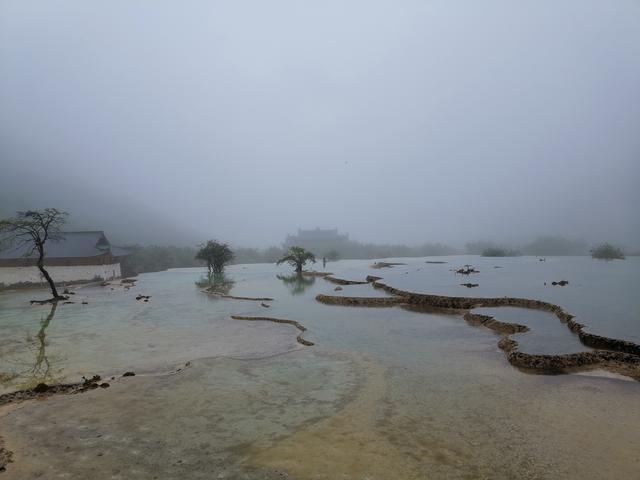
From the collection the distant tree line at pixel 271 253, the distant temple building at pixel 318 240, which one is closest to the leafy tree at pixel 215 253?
the distant tree line at pixel 271 253

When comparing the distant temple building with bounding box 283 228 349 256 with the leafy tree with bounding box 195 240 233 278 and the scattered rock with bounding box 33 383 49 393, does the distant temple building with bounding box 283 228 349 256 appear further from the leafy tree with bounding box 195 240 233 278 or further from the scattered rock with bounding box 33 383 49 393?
the scattered rock with bounding box 33 383 49 393

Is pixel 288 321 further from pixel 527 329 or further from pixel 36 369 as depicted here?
pixel 527 329

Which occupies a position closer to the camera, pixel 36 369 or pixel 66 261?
pixel 36 369

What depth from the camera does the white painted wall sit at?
4647cm

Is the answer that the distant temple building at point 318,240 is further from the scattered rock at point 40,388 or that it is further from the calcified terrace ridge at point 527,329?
the scattered rock at point 40,388

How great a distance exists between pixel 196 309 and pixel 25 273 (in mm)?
31508

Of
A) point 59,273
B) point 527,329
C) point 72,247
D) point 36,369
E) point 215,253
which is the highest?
point 72,247

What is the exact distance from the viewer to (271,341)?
1842 cm

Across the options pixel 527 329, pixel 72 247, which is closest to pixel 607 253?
pixel 527 329

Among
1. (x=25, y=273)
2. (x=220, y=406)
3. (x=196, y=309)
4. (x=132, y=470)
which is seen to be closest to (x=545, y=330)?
(x=220, y=406)

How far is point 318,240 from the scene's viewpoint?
141 metres

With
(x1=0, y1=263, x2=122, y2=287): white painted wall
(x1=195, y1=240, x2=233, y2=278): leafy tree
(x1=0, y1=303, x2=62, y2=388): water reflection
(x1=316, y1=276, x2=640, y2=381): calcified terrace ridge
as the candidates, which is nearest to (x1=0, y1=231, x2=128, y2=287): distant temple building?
(x1=0, y1=263, x2=122, y2=287): white painted wall

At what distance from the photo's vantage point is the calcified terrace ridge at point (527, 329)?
1320cm

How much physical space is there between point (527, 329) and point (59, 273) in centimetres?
5063
